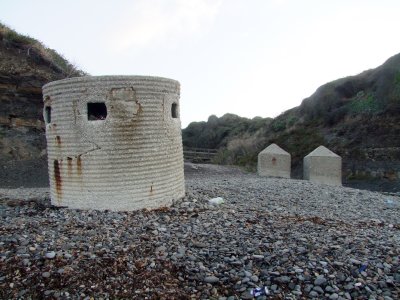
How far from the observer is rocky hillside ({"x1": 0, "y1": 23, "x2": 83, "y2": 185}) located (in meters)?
15.2

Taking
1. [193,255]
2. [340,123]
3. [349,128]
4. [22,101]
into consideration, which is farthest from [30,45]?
[340,123]

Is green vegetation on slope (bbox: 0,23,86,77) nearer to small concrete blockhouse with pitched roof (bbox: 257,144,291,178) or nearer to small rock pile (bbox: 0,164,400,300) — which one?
small concrete blockhouse with pitched roof (bbox: 257,144,291,178)

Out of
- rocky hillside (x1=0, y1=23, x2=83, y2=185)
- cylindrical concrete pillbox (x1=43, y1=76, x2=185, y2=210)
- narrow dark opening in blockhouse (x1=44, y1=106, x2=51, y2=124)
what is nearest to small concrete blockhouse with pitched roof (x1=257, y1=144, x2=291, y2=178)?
cylindrical concrete pillbox (x1=43, y1=76, x2=185, y2=210)

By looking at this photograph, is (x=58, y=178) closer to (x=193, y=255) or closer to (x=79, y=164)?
(x=79, y=164)

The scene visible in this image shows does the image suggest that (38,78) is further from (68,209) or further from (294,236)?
(294,236)

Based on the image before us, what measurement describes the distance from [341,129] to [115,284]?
69.1ft

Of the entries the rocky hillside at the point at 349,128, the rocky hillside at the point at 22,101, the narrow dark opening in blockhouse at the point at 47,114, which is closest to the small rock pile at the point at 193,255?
the narrow dark opening in blockhouse at the point at 47,114

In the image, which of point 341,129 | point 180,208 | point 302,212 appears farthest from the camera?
point 341,129

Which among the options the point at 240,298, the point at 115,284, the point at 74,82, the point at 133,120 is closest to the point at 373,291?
the point at 240,298

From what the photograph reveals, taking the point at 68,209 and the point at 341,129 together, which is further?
the point at 341,129

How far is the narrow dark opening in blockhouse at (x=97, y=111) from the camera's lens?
6.16 m

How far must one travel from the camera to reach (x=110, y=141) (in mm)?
5945

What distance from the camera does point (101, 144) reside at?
19.5ft

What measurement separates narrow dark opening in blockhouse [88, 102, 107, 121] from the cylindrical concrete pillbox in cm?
2
